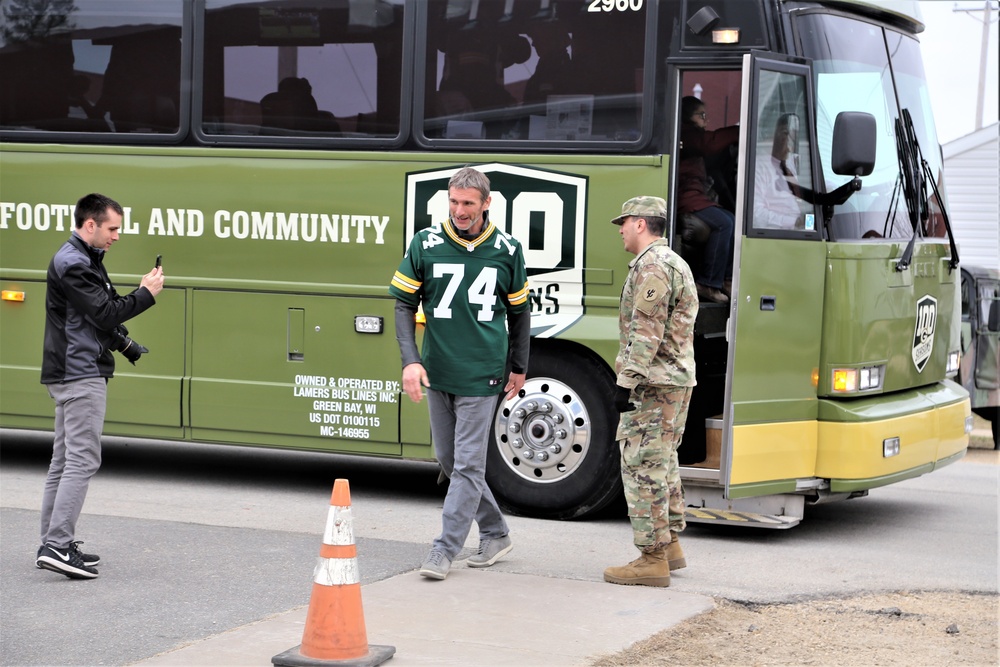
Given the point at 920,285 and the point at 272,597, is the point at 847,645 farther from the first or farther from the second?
the point at 920,285

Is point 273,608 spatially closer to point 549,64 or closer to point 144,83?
point 549,64

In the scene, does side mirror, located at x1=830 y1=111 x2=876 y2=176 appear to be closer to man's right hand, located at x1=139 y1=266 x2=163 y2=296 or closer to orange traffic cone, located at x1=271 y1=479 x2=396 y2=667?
man's right hand, located at x1=139 y1=266 x2=163 y2=296

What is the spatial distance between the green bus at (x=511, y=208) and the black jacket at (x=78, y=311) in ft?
8.20

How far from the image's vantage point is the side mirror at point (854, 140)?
25.1 feet

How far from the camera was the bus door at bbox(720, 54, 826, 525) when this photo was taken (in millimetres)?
7668

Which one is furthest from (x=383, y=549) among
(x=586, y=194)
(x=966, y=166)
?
(x=966, y=166)

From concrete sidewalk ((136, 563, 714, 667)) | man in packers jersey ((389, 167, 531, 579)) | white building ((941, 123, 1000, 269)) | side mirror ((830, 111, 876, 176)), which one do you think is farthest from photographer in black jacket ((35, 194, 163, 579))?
white building ((941, 123, 1000, 269))

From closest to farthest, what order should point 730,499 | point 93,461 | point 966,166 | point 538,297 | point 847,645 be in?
point 847,645, point 93,461, point 730,499, point 538,297, point 966,166

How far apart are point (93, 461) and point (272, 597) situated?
1.17 metres

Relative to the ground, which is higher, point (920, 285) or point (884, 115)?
point (884, 115)

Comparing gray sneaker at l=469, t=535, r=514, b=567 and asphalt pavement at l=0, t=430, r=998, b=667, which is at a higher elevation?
gray sneaker at l=469, t=535, r=514, b=567

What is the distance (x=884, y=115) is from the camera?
850 centimetres

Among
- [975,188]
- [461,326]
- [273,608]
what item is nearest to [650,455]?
[461,326]

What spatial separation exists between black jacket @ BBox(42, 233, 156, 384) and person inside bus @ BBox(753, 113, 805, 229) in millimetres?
3417
